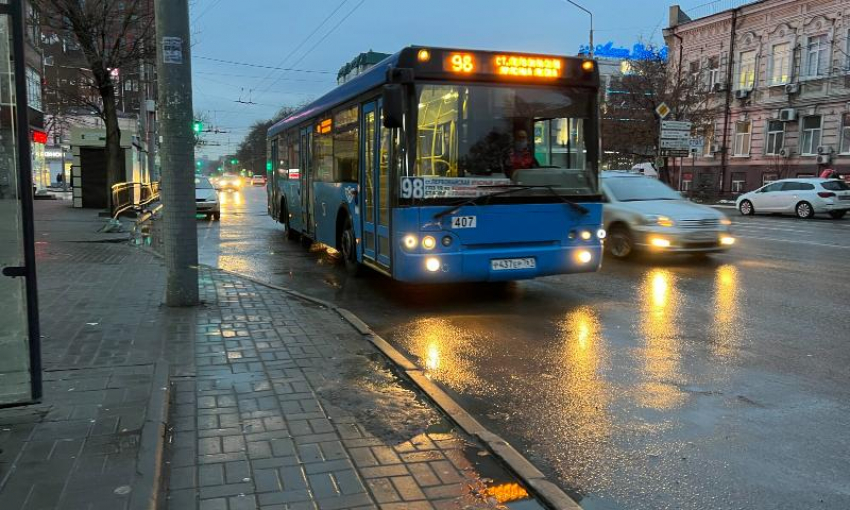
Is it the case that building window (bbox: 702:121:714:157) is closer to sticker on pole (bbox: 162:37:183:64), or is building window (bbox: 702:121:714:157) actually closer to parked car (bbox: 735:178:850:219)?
parked car (bbox: 735:178:850:219)

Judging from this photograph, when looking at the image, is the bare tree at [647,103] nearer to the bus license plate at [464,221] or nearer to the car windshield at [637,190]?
the car windshield at [637,190]

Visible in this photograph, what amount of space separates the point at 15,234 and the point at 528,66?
6.01 metres

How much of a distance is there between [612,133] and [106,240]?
108 feet

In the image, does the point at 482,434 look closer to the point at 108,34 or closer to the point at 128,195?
the point at 108,34

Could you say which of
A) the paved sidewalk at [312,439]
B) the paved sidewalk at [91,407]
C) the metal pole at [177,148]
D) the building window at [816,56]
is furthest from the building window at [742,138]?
the paved sidewalk at [312,439]

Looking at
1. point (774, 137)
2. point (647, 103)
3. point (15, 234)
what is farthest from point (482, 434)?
point (774, 137)

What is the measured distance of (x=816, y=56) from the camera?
35.0 m

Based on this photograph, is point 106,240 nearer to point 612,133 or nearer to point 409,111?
point 409,111

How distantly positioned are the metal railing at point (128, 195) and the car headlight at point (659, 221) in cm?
1395

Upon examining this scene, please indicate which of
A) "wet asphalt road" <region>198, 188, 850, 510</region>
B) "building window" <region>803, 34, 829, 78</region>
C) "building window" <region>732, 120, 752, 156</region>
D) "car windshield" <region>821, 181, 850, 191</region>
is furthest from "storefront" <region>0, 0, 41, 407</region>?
"building window" <region>732, 120, 752, 156</region>

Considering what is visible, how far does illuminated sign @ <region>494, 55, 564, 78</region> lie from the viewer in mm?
7973

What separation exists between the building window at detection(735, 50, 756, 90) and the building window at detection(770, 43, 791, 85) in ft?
4.19

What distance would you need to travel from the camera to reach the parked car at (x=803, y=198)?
24.3 metres

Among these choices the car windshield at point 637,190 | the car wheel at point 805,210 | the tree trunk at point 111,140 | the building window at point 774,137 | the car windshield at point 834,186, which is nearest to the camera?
the car windshield at point 637,190
